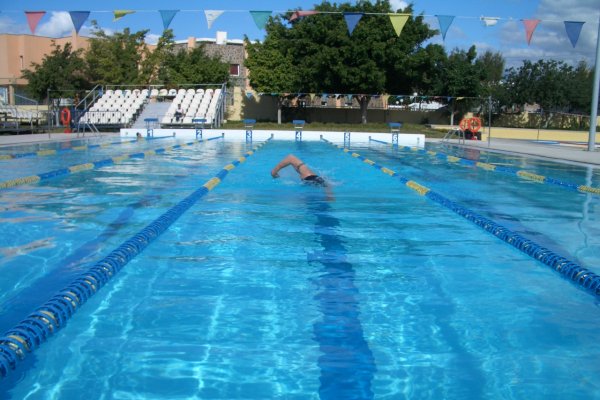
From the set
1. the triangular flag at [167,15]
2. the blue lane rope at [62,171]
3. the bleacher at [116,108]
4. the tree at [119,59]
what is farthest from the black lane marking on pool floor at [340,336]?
the tree at [119,59]

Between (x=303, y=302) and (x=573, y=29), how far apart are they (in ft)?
42.7

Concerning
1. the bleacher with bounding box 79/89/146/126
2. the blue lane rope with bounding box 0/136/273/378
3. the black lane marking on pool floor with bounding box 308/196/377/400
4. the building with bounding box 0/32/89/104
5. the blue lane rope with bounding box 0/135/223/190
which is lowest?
the black lane marking on pool floor with bounding box 308/196/377/400

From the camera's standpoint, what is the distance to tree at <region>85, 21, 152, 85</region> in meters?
29.7

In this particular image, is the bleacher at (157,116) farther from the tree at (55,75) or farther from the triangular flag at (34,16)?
the triangular flag at (34,16)

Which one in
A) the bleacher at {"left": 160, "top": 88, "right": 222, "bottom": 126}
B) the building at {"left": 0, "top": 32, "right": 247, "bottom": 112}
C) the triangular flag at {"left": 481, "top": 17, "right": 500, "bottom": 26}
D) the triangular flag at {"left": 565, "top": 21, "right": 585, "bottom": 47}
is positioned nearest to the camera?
the triangular flag at {"left": 565, "top": 21, "right": 585, "bottom": 47}

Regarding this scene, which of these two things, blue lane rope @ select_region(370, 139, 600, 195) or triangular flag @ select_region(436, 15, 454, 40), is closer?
blue lane rope @ select_region(370, 139, 600, 195)

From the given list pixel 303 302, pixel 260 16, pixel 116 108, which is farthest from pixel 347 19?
pixel 116 108

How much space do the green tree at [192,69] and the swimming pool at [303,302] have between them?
23.5m

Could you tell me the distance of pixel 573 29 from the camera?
44.0 feet

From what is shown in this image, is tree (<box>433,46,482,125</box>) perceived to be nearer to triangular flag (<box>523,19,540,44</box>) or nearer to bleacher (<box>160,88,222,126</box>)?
bleacher (<box>160,88,222,126</box>)

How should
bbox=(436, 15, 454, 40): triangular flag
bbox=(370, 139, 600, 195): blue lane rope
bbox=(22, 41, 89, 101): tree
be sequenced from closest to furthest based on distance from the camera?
bbox=(370, 139, 600, 195): blue lane rope → bbox=(436, 15, 454, 40): triangular flag → bbox=(22, 41, 89, 101): tree

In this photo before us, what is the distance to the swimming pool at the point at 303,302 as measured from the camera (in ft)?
7.91

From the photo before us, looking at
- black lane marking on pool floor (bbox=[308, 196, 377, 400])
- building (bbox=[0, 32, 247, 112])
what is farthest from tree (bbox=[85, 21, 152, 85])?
black lane marking on pool floor (bbox=[308, 196, 377, 400])

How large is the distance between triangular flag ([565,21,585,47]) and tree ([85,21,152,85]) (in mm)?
22654
